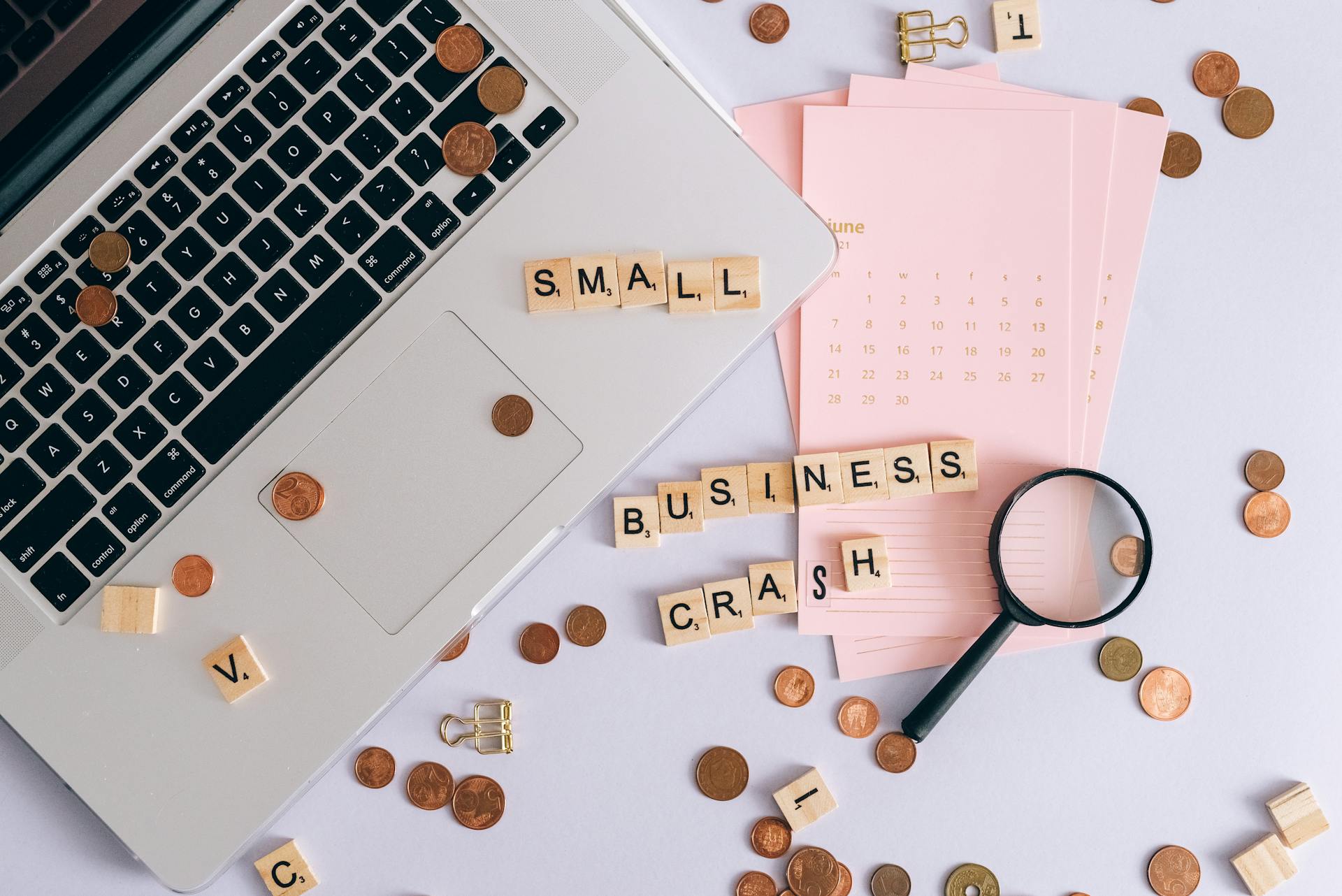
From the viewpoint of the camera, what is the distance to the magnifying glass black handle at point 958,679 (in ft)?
2.96

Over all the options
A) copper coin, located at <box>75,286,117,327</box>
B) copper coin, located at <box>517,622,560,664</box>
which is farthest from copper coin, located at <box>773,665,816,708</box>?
copper coin, located at <box>75,286,117,327</box>

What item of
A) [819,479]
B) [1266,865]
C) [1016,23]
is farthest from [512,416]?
[1266,865]

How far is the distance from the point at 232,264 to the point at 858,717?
28.3 inches

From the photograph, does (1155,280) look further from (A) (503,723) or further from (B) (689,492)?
(A) (503,723)

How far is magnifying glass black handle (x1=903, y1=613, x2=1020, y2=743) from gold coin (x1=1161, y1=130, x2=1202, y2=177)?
19.1 inches

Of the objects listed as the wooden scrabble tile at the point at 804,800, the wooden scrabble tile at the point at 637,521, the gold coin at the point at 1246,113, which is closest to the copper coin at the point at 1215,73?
the gold coin at the point at 1246,113

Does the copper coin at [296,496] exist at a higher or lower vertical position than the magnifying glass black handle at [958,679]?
lower

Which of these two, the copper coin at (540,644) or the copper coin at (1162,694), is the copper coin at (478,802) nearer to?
the copper coin at (540,644)

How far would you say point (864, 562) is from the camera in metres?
0.93

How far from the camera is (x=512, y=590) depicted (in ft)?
3.13

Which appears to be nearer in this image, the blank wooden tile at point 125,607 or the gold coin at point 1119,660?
the blank wooden tile at point 125,607

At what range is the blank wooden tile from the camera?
2.52ft

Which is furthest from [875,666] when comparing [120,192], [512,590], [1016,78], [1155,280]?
[120,192]

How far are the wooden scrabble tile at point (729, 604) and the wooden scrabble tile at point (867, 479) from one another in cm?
14
